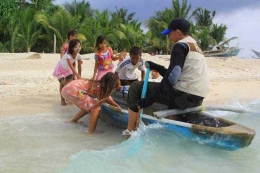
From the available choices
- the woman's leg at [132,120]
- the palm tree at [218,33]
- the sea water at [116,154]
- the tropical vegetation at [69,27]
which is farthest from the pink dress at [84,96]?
the palm tree at [218,33]

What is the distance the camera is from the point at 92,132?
5.26 metres

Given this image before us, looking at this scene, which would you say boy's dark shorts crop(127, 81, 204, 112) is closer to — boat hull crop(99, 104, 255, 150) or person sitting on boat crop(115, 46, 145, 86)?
boat hull crop(99, 104, 255, 150)

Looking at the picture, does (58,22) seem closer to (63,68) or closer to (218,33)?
(63,68)

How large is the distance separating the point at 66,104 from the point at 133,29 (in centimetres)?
1946

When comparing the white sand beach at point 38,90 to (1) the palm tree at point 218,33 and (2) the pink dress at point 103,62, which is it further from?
(1) the palm tree at point 218,33

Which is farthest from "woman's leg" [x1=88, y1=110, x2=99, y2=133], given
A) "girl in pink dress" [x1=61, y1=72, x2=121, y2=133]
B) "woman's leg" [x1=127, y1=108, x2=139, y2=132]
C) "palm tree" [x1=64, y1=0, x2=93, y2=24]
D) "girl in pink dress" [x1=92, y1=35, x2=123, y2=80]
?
"palm tree" [x1=64, y1=0, x2=93, y2=24]

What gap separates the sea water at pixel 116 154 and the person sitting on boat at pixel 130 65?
133 cm

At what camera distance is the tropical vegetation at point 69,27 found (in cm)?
2233

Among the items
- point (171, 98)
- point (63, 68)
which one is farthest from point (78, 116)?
point (171, 98)

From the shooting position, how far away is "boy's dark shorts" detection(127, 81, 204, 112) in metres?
4.07

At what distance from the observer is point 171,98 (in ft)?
13.6

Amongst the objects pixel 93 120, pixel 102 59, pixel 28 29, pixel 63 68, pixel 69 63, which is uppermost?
pixel 28 29

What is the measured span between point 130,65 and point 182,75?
2119 mm

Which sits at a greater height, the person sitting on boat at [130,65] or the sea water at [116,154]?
the person sitting on boat at [130,65]
